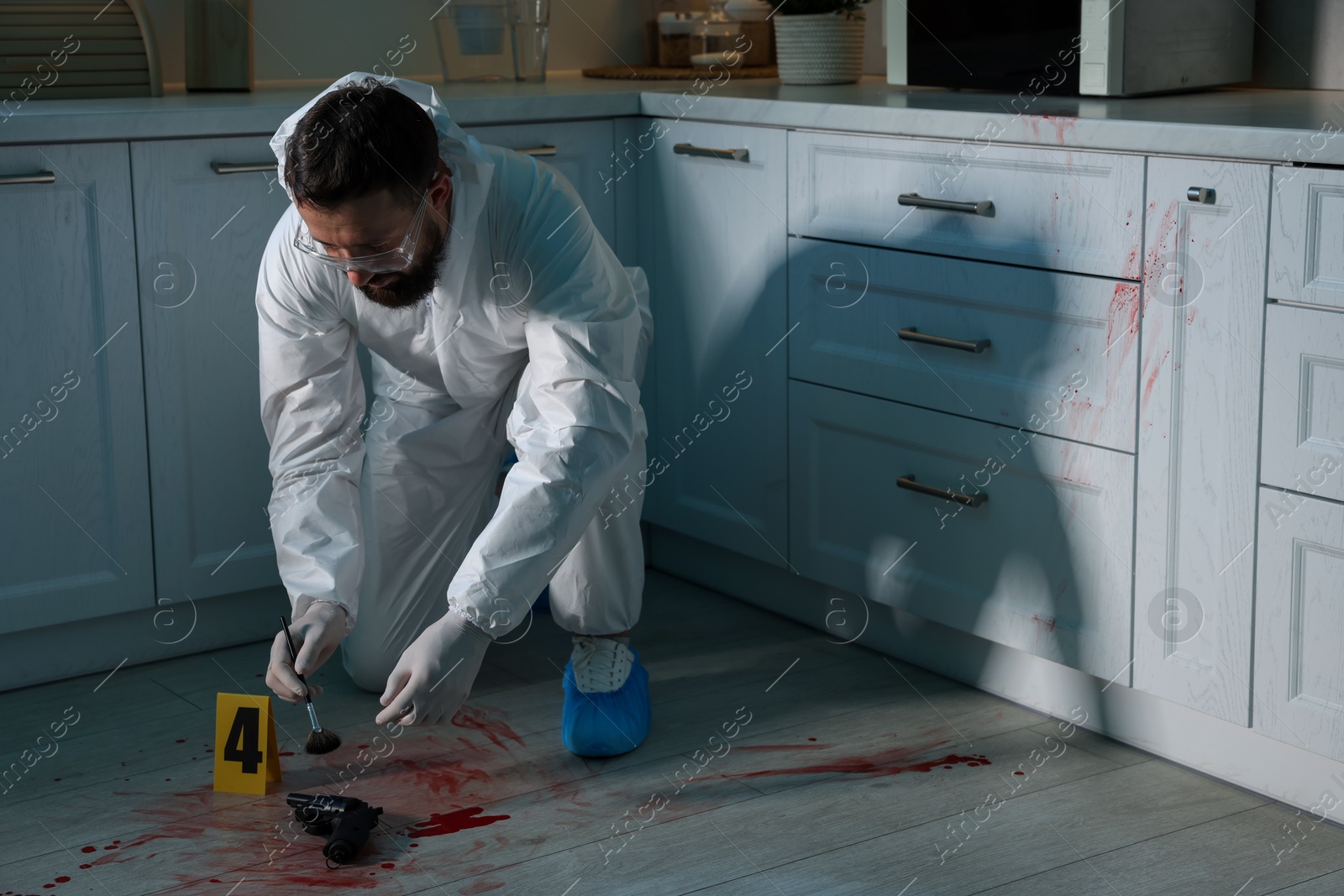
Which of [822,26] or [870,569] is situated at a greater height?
[822,26]

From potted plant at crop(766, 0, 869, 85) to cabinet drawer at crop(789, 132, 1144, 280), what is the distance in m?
0.35

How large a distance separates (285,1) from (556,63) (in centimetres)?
56

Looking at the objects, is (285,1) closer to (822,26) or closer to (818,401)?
(822,26)

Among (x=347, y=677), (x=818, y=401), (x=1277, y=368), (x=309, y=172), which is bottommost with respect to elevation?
(x=347, y=677)

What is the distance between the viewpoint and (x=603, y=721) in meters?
1.83

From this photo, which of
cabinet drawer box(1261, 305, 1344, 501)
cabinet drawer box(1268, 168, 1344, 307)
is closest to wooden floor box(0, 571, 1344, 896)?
cabinet drawer box(1261, 305, 1344, 501)

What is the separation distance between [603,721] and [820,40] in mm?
1187

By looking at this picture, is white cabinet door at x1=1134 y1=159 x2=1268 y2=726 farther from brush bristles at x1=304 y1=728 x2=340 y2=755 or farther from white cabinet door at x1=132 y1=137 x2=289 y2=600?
white cabinet door at x1=132 y1=137 x2=289 y2=600

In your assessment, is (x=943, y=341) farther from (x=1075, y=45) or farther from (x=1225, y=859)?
(x=1225, y=859)

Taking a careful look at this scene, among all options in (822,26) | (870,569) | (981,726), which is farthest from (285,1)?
(981,726)

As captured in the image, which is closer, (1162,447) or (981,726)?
(1162,447)

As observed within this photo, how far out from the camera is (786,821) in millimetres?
1666

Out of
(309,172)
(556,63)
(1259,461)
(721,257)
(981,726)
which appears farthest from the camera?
(556,63)

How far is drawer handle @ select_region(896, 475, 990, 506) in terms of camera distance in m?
1.90
